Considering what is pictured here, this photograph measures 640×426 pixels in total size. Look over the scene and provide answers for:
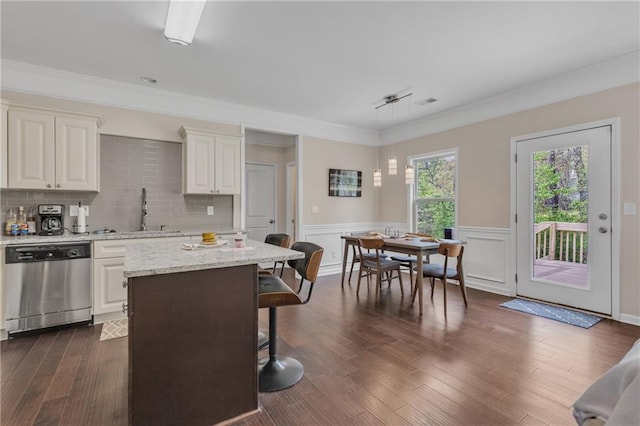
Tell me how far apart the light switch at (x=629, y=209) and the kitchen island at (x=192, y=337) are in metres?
3.63

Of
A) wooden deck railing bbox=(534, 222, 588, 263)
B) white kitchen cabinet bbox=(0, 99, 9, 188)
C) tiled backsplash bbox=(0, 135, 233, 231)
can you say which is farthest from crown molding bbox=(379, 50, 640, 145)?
white kitchen cabinet bbox=(0, 99, 9, 188)

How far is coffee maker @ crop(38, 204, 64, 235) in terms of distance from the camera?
315 centimetres

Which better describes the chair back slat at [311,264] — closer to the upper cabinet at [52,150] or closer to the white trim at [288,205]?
the upper cabinet at [52,150]

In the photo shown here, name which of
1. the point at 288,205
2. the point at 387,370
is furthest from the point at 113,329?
the point at 288,205

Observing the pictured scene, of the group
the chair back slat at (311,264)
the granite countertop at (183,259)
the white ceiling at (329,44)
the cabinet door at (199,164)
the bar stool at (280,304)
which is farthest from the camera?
the cabinet door at (199,164)

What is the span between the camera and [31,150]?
9.91 feet

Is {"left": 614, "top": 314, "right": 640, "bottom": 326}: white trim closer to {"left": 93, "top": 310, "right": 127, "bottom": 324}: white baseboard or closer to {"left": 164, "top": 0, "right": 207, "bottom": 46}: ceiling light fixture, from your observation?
{"left": 164, "top": 0, "right": 207, "bottom": 46}: ceiling light fixture

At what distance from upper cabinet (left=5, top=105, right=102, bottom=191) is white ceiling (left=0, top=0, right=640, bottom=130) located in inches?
24.1

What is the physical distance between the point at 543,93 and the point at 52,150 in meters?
5.55

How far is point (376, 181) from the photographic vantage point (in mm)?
4352

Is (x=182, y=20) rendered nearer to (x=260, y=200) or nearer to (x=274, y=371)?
(x=274, y=371)

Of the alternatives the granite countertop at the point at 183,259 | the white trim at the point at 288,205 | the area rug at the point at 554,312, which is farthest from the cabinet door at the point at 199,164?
the area rug at the point at 554,312

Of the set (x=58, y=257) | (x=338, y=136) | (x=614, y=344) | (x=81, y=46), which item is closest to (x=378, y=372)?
(x=614, y=344)

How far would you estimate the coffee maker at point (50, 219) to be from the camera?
3146mm
